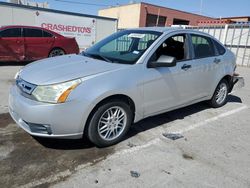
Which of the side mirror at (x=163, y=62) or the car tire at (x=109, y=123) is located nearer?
the car tire at (x=109, y=123)

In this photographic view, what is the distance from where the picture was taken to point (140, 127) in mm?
4086

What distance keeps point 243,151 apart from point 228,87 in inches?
93.3

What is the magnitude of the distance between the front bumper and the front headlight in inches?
2.4

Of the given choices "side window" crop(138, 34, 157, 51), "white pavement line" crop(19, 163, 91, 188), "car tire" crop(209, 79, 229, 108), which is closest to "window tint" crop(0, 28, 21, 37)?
"side window" crop(138, 34, 157, 51)

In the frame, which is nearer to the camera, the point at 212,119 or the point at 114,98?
the point at 114,98

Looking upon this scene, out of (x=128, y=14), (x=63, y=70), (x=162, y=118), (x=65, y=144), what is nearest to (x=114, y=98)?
(x=63, y=70)

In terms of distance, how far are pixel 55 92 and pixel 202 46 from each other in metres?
3.10

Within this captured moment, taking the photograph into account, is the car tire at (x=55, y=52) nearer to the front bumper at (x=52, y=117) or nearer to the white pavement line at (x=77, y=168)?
the front bumper at (x=52, y=117)

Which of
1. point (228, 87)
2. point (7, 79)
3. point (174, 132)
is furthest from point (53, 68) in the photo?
point (7, 79)

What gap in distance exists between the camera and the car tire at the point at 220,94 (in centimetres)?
521

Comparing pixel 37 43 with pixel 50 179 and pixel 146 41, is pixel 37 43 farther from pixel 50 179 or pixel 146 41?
pixel 50 179

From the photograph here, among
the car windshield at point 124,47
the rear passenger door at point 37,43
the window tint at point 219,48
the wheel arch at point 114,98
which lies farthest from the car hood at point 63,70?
the rear passenger door at point 37,43

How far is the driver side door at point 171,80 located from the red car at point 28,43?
7104 mm

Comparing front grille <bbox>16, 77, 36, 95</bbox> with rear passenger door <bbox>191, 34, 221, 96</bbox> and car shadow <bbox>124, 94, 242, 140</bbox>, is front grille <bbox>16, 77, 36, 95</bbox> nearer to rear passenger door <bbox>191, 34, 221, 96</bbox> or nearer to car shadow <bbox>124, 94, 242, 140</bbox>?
car shadow <bbox>124, 94, 242, 140</bbox>
